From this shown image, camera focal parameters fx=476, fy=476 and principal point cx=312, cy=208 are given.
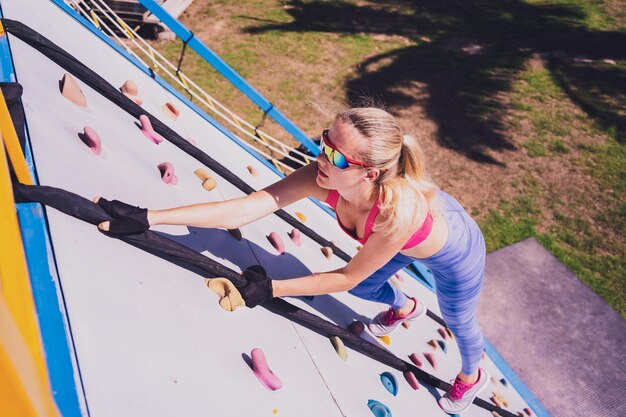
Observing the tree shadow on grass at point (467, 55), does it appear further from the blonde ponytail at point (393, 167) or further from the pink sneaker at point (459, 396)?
the blonde ponytail at point (393, 167)

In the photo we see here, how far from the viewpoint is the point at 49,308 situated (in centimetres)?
103

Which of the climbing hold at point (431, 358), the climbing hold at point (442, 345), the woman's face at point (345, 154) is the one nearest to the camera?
the woman's face at point (345, 154)

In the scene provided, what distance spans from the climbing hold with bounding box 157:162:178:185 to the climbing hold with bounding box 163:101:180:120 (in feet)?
2.20

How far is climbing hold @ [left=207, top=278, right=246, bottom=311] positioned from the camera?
5.26ft

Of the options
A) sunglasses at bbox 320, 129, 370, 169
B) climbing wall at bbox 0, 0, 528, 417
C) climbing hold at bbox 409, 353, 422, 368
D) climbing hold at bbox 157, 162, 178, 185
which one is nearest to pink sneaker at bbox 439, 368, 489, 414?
climbing wall at bbox 0, 0, 528, 417

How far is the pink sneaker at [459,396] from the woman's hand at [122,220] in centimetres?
161

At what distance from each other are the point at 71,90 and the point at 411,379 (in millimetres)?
1896

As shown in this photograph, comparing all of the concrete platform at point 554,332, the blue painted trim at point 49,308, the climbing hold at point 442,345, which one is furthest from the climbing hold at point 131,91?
the concrete platform at point 554,332

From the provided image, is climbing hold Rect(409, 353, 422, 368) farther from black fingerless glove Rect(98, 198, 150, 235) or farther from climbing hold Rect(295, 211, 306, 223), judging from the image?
black fingerless glove Rect(98, 198, 150, 235)

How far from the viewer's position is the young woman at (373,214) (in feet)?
5.07

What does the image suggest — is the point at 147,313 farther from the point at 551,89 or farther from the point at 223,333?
the point at 551,89

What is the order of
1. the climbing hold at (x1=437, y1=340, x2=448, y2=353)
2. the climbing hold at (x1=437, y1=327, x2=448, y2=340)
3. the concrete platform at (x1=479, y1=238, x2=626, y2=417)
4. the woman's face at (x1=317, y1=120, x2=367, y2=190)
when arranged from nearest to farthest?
the woman's face at (x1=317, y1=120, x2=367, y2=190)
the climbing hold at (x1=437, y1=340, x2=448, y2=353)
the climbing hold at (x1=437, y1=327, x2=448, y2=340)
the concrete platform at (x1=479, y1=238, x2=626, y2=417)

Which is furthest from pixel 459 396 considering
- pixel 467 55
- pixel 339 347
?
pixel 467 55

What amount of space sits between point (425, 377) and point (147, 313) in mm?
1452
